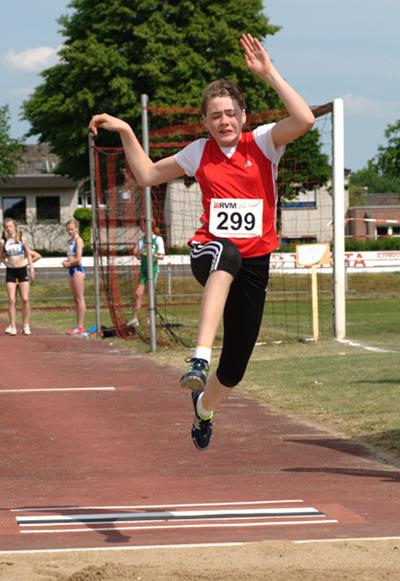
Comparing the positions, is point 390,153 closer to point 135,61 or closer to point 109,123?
point 135,61

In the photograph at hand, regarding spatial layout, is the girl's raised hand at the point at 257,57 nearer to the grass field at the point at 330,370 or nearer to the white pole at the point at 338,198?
the grass field at the point at 330,370

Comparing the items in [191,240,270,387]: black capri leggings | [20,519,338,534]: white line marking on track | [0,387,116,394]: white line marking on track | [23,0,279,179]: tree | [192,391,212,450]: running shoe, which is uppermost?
[23,0,279,179]: tree

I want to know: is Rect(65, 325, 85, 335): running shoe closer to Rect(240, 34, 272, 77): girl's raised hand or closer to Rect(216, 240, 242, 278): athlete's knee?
Rect(216, 240, 242, 278): athlete's knee

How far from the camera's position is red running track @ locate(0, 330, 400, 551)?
6617 millimetres

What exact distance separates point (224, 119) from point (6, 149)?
68669 millimetres

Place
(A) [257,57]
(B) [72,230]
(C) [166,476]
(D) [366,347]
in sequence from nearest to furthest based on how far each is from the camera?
(A) [257,57] → (C) [166,476] → (D) [366,347] → (B) [72,230]

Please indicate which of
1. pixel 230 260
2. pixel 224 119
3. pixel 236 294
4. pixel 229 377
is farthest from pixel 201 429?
pixel 224 119

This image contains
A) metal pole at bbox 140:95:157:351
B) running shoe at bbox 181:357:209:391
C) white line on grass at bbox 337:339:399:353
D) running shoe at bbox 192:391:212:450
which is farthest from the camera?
metal pole at bbox 140:95:157:351

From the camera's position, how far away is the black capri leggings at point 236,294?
21.6 ft

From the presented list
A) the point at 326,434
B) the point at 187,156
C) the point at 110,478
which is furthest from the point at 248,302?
the point at 326,434

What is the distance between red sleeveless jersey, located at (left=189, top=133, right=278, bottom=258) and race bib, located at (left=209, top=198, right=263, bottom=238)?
0.10 feet

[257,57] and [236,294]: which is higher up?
[257,57]

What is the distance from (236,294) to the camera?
6.80 m

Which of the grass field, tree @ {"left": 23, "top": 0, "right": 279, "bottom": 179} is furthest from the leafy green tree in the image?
the grass field
